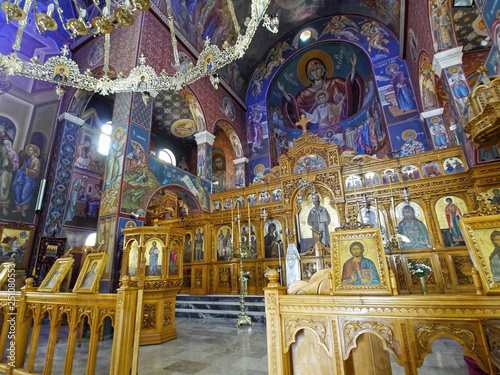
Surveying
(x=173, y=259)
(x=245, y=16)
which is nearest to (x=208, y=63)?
(x=173, y=259)

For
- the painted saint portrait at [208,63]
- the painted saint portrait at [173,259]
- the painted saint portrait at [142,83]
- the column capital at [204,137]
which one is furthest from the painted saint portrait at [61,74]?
the column capital at [204,137]

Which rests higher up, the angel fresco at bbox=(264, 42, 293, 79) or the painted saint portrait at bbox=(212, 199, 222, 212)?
the angel fresco at bbox=(264, 42, 293, 79)

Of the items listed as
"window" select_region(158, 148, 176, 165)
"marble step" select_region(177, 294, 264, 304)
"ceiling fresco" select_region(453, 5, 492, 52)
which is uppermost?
"window" select_region(158, 148, 176, 165)

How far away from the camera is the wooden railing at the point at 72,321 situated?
263 cm

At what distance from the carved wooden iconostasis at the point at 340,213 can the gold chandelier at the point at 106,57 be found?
4254mm

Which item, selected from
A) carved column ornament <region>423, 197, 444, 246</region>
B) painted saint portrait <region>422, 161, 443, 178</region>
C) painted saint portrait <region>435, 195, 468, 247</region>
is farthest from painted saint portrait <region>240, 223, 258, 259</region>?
painted saint portrait <region>422, 161, 443, 178</region>

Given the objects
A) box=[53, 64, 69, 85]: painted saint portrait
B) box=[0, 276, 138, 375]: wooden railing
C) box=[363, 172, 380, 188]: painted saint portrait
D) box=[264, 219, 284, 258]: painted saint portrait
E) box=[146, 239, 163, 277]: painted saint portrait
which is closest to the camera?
box=[0, 276, 138, 375]: wooden railing

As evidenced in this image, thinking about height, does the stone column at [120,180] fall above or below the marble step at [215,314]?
above

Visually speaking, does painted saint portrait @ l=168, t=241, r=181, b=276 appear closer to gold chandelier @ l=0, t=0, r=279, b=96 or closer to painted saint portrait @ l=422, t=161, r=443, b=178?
gold chandelier @ l=0, t=0, r=279, b=96

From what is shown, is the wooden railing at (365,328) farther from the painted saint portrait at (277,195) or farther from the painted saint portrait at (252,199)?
the painted saint portrait at (252,199)

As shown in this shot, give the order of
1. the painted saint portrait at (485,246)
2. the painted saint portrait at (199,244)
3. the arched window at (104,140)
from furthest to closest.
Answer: the arched window at (104,140) < the painted saint portrait at (199,244) < the painted saint portrait at (485,246)

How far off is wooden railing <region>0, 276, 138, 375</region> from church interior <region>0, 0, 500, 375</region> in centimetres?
3

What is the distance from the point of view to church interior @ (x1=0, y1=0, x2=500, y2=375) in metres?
2.23

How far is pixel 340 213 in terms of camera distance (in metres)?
8.48
